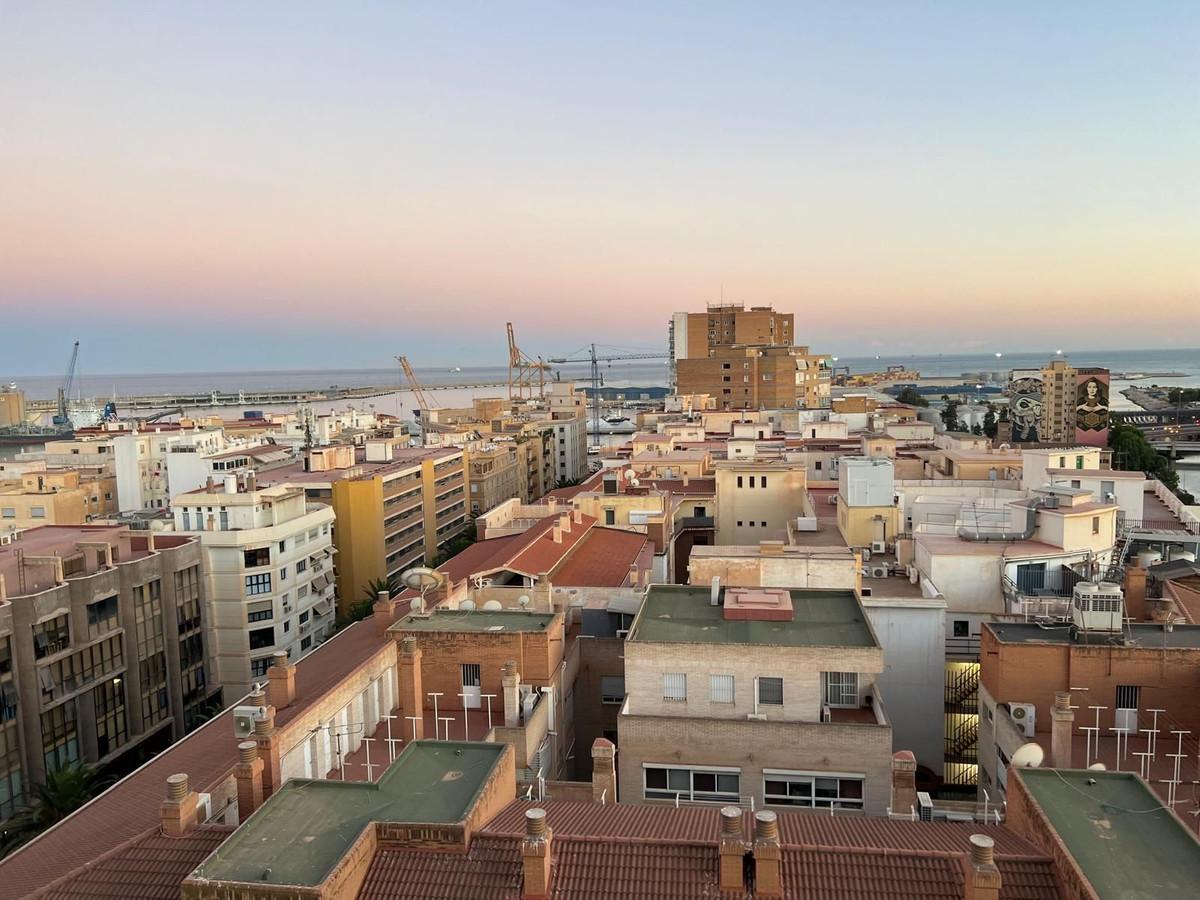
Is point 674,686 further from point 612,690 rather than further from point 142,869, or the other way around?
point 142,869

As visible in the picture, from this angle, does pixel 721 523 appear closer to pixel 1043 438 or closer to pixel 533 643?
pixel 533 643

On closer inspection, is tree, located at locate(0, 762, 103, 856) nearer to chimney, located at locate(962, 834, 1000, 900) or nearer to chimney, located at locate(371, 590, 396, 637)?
chimney, located at locate(371, 590, 396, 637)

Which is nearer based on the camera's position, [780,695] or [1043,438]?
[780,695]

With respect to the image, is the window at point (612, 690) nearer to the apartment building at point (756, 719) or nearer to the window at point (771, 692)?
the apartment building at point (756, 719)

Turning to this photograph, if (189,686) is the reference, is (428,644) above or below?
above

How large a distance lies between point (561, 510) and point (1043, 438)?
10380cm

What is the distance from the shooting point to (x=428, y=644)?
68.7ft

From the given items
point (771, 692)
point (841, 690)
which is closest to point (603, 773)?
point (771, 692)

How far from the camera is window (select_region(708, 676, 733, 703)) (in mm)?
18891

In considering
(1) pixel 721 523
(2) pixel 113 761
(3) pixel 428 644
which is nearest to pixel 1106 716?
(3) pixel 428 644

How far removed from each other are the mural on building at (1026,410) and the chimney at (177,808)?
113 metres

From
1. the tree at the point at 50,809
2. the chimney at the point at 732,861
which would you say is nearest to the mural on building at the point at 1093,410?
the tree at the point at 50,809

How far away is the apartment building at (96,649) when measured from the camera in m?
29.7

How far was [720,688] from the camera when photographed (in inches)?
745
